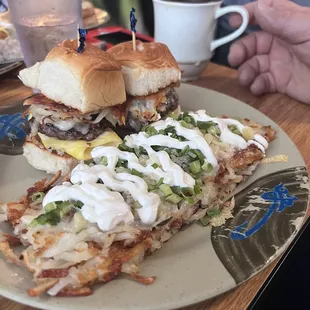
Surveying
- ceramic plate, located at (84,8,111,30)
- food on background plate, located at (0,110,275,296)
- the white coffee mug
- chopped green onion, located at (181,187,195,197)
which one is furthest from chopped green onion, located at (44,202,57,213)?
ceramic plate, located at (84,8,111,30)

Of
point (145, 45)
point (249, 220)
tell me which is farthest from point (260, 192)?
point (145, 45)

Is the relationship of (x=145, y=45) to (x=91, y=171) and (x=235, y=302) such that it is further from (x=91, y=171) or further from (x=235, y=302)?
(x=235, y=302)

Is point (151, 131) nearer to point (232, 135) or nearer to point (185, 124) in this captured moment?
point (185, 124)

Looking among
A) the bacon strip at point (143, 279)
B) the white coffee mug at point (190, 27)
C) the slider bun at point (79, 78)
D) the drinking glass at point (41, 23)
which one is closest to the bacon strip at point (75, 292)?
the bacon strip at point (143, 279)

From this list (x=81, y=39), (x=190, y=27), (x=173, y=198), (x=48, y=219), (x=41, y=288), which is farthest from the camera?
(x=190, y=27)

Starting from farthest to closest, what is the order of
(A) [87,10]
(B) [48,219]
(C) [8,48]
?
(A) [87,10]
(C) [8,48]
(B) [48,219]

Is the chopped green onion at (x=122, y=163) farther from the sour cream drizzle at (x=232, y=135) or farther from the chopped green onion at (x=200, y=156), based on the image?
the sour cream drizzle at (x=232, y=135)

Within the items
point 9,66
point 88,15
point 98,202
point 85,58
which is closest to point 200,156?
point 98,202

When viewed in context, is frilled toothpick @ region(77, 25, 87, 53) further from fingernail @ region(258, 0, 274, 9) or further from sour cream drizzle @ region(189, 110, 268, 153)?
fingernail @ region(258, 0, 274, 9)
